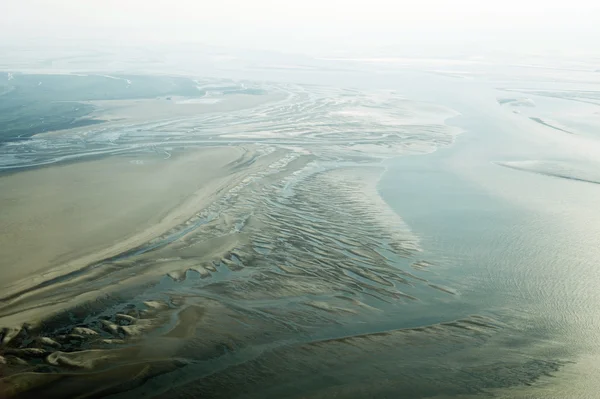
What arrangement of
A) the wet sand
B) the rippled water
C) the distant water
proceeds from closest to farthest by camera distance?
the rippled water < the distant water < the wet sand

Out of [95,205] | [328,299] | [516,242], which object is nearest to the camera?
[328,299]

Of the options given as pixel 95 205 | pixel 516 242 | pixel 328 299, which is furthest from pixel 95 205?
pixel 516 242

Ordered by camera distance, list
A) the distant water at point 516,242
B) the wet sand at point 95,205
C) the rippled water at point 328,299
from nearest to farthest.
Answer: the rippled water at point 328,299 < the distant water at point 516,242 < the wet sand at point 95,205

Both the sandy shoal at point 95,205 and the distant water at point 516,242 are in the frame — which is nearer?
the distant water at point 516,242

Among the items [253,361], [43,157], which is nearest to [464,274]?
[253,361]

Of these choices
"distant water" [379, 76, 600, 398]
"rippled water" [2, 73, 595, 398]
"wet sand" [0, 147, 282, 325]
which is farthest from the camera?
"wet sand" [0, 147, 282, 325]

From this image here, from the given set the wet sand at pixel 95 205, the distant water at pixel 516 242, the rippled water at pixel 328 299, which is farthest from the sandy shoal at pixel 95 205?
the distant water at pixel 516 242

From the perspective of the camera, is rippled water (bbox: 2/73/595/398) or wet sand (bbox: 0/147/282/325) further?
wet sand (bbox: 0/147/282/325)

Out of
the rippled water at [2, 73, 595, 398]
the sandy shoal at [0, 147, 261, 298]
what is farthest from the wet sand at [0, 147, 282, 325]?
the rippled water at [2, 73, 595, 398]

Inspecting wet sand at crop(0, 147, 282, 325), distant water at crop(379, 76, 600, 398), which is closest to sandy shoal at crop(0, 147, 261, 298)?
wet sand at crop(0, 147, 282, 325)

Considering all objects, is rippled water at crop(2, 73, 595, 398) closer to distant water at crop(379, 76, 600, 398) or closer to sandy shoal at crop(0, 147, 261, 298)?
distant water at crop(379, 76, 600, 398)

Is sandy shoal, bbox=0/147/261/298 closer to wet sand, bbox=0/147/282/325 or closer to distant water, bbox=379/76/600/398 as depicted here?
wet sand, bbox=0/147/282/325

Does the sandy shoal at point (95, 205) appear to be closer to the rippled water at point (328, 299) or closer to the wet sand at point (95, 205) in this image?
the wet sand at point (95, 205)

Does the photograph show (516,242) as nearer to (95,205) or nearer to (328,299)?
(328,299)
